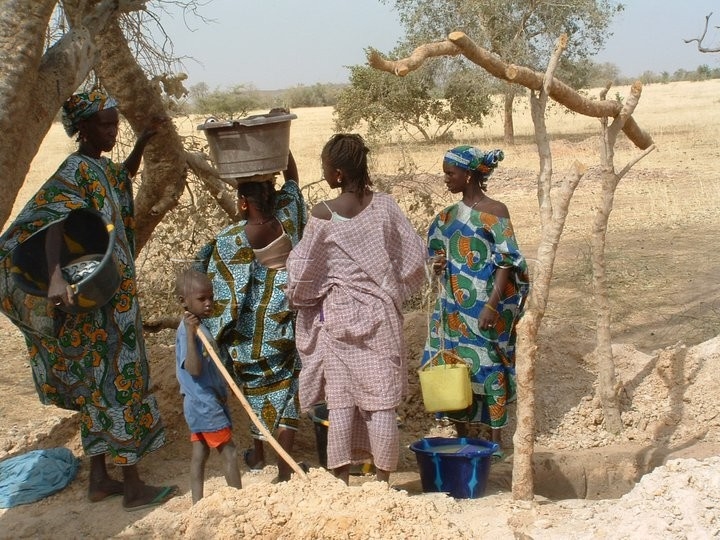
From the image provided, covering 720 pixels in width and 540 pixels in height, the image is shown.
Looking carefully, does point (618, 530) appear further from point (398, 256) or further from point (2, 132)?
point (2, 132)

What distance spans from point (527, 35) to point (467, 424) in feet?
57.8

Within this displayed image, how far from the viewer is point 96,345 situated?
401cm

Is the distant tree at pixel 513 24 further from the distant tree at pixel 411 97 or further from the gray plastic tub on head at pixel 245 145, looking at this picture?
the gray plastic tub on head at pixel 245 145

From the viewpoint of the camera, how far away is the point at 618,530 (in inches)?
119

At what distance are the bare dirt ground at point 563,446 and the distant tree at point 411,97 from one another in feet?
32.0

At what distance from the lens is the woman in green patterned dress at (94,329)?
3811 millimetres

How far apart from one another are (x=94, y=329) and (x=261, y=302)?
786mm

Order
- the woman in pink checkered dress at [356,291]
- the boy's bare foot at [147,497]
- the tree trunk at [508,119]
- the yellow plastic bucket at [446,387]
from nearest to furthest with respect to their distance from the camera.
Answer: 1. the woman in pink checkered dress at [356,291]
2. the boy's bare foot at [147,497]
3. the yellow plastic bucket at [446,387]
4. the tree trunk at [508,119]

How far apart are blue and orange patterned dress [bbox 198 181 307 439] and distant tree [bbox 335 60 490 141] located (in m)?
Result: 15.6

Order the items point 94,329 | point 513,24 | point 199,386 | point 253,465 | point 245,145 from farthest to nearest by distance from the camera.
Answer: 1. point 513,24
2. point 253,465
3. point 245,145
4. point 94,329
5. point 199,386

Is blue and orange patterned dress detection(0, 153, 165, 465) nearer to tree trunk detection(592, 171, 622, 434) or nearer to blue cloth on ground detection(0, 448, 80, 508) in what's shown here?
blue cloth on ground detection(0, 448, 80, 508)

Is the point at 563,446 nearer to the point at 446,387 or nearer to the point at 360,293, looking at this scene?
the point at 446,387

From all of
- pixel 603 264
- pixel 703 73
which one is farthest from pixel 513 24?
pixel 703 73

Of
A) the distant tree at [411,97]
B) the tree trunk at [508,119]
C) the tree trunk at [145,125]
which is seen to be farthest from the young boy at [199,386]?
the tree trunk at [508,119]
